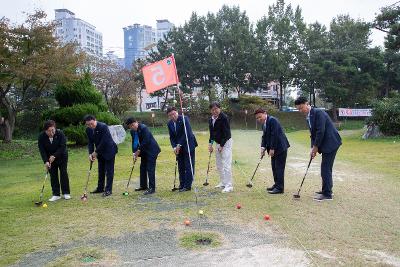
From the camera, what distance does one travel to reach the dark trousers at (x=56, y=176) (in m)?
7.82

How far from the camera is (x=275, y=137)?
7.63m

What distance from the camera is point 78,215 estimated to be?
22.0 feet

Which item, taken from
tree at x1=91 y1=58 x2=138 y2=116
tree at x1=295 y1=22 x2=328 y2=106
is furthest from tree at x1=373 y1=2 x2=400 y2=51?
tree at x1=91 y1=58 x2=138 y2=116

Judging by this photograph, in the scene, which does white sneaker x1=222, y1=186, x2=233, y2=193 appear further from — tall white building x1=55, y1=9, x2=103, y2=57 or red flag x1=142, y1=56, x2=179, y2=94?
tall white building x1=55, y1=9, x2=103, y2=57

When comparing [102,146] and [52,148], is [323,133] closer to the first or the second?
[102,146]

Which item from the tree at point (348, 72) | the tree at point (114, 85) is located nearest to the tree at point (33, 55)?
the tree at point (114, 85)

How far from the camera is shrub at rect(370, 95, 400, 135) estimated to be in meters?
20.0

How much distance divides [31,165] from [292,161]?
8958 mm

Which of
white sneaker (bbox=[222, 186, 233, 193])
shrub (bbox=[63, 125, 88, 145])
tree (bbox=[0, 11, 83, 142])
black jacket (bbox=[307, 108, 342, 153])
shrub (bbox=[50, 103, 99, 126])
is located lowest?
white sneaker (bbox=[222, 186, 233, 193])

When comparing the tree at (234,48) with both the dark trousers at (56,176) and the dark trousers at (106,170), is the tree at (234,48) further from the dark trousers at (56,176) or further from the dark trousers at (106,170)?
the dark trousers at (56,176)

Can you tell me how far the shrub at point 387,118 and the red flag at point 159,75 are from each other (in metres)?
15.1

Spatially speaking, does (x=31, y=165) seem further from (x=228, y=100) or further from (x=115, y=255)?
(x=228, y=100)

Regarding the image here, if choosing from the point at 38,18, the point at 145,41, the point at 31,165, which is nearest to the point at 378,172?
the point at 31,165

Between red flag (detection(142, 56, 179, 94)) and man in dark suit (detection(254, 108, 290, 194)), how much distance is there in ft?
6.68
